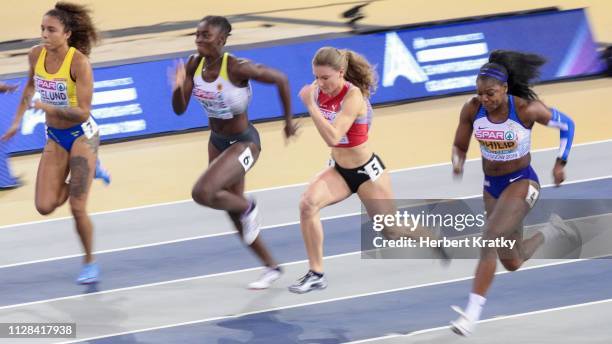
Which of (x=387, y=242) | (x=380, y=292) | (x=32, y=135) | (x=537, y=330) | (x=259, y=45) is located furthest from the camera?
(x=259, y=45)

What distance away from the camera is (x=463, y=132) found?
9438 millimetres

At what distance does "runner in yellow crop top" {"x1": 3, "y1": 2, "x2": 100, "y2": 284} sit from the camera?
10.3m

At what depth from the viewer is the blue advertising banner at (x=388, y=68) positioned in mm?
15602

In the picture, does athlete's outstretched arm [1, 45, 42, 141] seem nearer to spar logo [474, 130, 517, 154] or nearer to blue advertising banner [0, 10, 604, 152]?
spar logo [474, 130, 517, 154]

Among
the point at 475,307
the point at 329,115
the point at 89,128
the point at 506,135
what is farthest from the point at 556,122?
the point at 89,128

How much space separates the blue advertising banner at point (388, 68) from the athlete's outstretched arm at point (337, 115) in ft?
20.4

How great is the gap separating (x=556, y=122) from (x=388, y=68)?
761cm

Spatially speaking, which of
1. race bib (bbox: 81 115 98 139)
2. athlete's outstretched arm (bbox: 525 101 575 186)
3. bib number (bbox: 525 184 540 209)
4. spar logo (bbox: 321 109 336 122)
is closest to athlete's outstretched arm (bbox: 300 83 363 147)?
spar logo (bbox: 321 109 336 122)

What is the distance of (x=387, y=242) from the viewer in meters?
11.4

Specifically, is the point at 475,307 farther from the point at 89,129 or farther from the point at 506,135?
the point at 89,129

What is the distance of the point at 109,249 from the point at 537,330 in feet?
14.0

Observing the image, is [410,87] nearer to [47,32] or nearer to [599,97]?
[599,97]

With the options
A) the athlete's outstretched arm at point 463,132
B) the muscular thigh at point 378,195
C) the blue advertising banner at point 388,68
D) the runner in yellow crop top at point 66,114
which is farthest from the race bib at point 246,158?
the blue advertising banner at point 388,68

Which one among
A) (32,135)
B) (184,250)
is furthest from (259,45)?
(184,250)
